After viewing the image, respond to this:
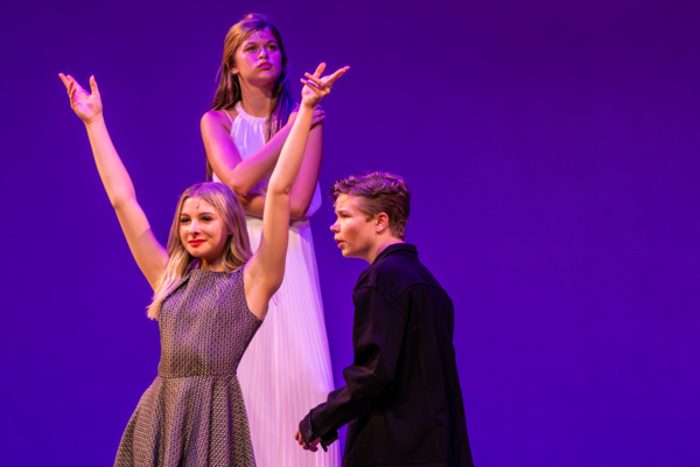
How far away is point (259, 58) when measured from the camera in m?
2.55

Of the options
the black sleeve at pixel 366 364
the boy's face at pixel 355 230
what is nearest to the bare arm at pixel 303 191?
the boy's face at pixel 355 230

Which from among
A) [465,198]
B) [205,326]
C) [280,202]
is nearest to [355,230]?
[280,202]

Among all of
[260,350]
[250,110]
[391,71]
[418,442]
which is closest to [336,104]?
[391,71]

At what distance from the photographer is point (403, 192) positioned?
7.32 feet

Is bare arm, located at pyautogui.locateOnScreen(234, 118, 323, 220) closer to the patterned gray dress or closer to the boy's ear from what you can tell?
the boy's ear

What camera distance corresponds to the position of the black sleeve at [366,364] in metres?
1.92

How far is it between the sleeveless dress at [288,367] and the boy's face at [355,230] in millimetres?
336

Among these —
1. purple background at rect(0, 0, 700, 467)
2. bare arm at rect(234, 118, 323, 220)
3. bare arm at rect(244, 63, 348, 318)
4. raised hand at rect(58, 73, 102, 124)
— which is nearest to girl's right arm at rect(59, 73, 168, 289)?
raised hand at rect(58, 73, 102, 124)

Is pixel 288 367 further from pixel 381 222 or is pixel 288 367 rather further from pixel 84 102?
pixel 84 102

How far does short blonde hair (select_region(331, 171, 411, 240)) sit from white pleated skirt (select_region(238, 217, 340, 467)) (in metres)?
0.36

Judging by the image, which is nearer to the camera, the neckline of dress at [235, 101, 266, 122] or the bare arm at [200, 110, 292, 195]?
the bare arm at [200, 110, 292, 195]

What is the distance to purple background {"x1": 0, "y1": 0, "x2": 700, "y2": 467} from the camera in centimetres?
314

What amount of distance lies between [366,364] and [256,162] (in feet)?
2.52

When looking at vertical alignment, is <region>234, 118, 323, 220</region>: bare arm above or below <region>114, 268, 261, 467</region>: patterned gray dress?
above
